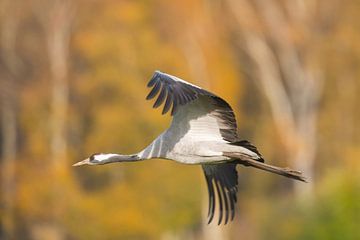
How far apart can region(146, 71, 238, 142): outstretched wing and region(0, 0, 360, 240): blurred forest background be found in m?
19.9

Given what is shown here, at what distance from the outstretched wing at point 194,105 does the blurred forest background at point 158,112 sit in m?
19.9

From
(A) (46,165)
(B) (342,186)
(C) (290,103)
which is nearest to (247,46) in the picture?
(C) (290,103)

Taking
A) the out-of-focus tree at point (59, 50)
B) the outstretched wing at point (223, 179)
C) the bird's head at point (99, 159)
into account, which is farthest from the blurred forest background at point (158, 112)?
the bird's head at point (99, 159)

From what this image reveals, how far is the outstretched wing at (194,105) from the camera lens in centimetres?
1853

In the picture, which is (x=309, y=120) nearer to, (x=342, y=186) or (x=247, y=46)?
(x=247, y=46)

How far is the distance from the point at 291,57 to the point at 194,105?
1322 inches

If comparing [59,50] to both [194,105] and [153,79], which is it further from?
[153,79]

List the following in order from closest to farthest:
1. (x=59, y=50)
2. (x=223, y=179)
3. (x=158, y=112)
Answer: (x=223, y=179), (x=158, y=112), (x=59, y=50)

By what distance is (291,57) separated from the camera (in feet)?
173

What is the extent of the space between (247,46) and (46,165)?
9.25m

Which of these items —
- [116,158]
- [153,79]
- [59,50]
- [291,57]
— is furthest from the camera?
[291,57]

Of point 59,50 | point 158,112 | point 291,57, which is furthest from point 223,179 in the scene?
point 291,57

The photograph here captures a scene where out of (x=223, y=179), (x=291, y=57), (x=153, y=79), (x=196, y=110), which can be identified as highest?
(x=291, y=57)

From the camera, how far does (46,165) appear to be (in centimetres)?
4559
